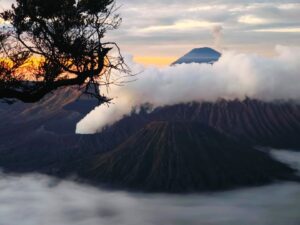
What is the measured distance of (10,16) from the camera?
55.0ft

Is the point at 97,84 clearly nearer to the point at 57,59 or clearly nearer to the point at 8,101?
the point at 57,59

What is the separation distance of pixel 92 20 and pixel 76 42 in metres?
1.05

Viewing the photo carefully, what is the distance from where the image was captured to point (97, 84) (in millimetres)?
16500

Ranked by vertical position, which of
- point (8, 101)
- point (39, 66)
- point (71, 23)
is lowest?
point (8, 101)

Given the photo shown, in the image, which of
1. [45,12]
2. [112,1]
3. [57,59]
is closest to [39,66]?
[57,59]

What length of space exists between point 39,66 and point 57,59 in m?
0.68

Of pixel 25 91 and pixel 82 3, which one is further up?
pixel 82 3

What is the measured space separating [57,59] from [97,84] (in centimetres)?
158

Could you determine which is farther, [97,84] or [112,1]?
[112,1]

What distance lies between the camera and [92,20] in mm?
17000

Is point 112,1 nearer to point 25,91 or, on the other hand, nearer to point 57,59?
point 57,59

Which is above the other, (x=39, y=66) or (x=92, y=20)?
(x=92, y=20)

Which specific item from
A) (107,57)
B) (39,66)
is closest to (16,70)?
(39,66)

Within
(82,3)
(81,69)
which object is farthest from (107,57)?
(82,3)
